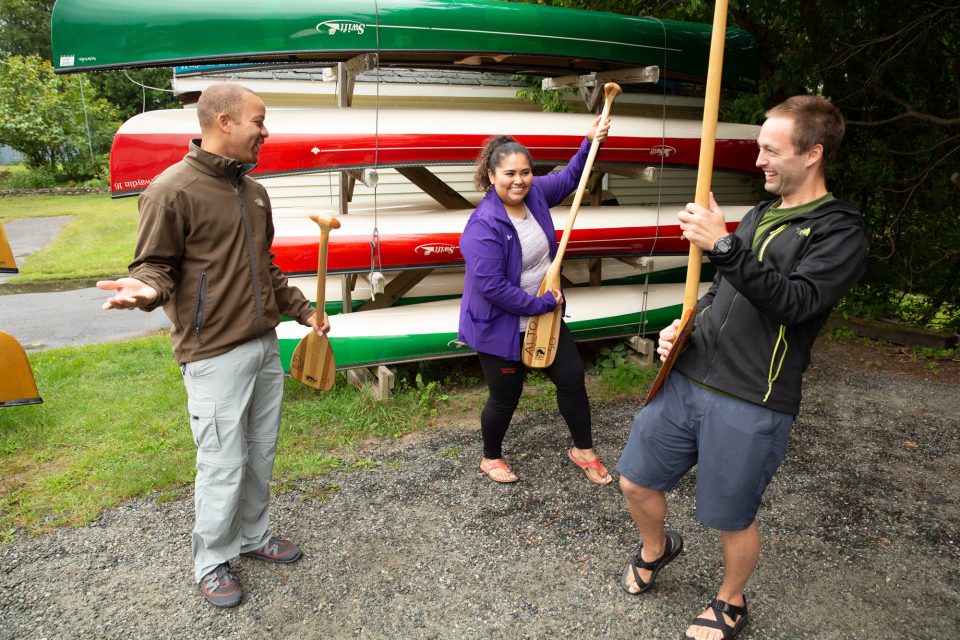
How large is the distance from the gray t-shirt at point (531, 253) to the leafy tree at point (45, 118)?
22463 mm

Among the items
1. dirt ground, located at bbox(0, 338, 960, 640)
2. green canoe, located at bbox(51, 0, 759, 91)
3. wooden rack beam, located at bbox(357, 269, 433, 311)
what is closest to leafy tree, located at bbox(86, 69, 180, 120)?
green canoe, located at bbox(51, 0, 759, 91)

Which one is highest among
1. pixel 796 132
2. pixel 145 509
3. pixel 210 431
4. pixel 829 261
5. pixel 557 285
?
pixel 796 132

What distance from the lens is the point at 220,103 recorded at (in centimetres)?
227

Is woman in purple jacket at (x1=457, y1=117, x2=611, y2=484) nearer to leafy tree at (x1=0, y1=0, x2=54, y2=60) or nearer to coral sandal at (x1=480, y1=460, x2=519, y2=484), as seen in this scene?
coral sandal at (x1=480, y1=460, x2=519, y2=484)

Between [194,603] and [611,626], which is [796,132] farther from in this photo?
[194,603]

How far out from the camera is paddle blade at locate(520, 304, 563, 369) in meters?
3.15

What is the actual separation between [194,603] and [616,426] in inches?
107

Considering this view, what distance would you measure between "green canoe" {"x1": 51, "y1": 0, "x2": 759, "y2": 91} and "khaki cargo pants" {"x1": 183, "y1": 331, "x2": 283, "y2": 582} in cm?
257

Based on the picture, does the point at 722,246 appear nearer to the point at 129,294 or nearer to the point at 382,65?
the point at 129,294

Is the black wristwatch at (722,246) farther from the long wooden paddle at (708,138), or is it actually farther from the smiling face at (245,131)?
the smiling face at (245,131)

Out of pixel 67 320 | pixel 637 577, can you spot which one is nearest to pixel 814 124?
pixel 637 577

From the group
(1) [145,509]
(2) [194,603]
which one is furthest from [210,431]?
(1) [145,509]

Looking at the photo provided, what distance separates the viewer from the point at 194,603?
2531mm

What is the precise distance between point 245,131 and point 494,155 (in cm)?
124
